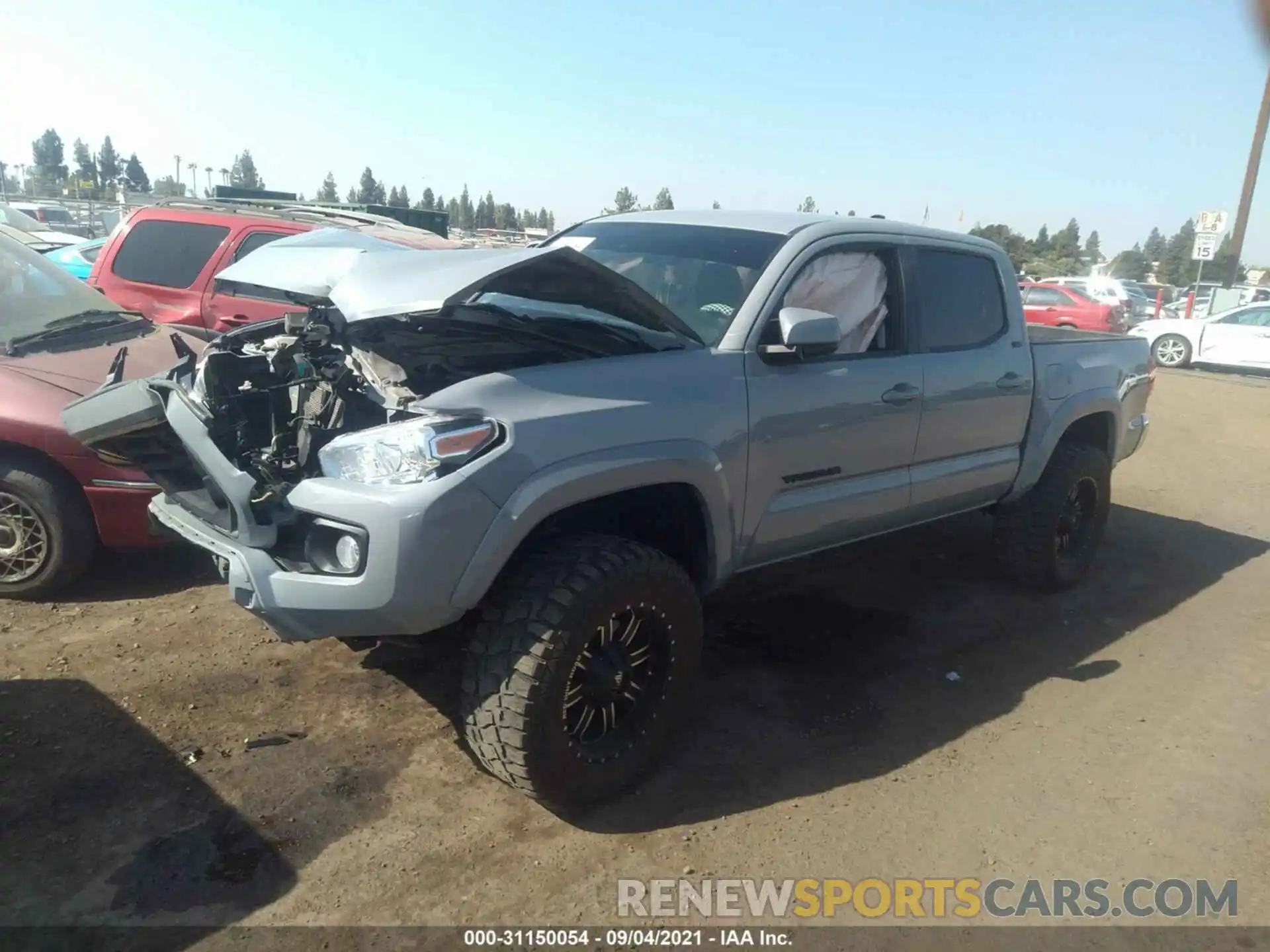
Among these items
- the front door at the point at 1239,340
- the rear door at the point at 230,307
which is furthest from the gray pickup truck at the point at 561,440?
the front door at the point at 1239,340

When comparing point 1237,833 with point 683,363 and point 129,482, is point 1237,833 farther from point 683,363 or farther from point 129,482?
point 129,482

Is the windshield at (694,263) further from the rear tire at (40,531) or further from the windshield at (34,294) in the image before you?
the windshield at (34,294)

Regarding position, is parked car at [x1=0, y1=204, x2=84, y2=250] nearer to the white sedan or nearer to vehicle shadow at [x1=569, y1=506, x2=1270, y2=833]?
vehicle shadow at [x1=569, y1=506, x2=1270, y2=833]

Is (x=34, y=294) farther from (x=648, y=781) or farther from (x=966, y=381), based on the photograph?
(x=966, y=381)

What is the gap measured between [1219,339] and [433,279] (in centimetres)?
1885

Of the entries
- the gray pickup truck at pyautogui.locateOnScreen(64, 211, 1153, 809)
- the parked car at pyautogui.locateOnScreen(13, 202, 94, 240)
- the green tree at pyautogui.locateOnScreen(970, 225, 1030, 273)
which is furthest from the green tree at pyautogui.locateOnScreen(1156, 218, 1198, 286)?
the gray pickup truck at pyautogui.locateOnScreen(64, 211, 1153, 809)

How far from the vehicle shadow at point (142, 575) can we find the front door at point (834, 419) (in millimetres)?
2846

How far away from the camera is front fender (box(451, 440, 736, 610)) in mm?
2639

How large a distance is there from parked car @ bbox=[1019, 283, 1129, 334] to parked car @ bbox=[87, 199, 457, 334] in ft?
54.4

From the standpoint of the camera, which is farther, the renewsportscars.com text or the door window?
the door window

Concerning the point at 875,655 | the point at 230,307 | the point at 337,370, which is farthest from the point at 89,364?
the point at 875,655

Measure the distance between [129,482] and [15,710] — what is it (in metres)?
1.12

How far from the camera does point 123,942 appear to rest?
2311mm

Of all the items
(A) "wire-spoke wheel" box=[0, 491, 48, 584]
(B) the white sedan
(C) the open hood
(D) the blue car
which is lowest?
(A) "wire-spoke wheel" box=[0, 491, 48, 584]
